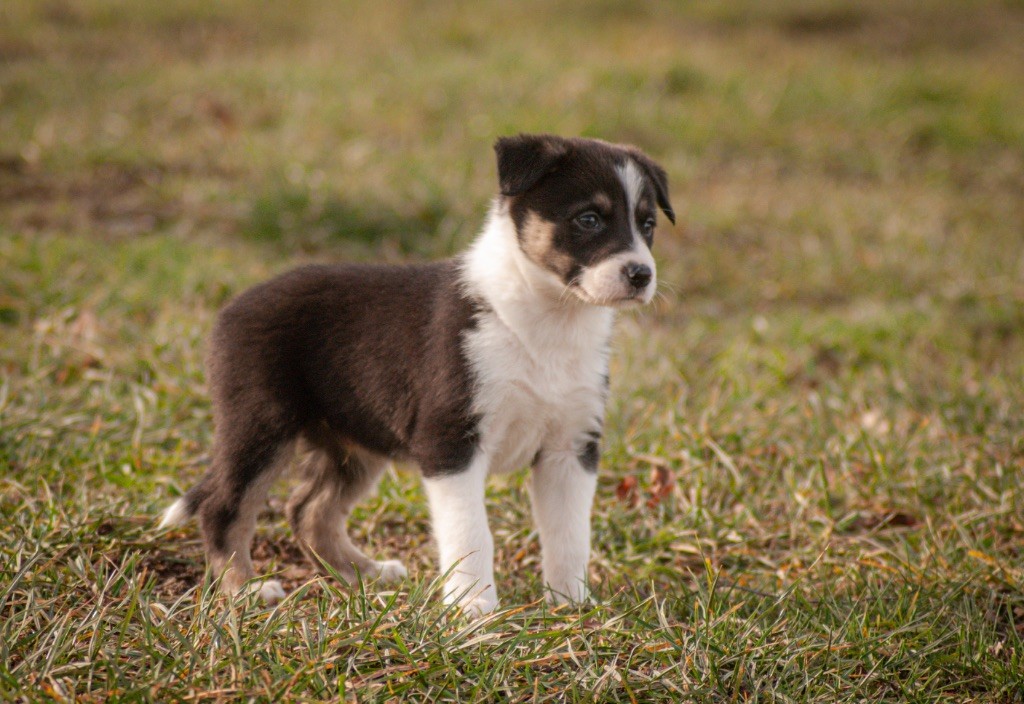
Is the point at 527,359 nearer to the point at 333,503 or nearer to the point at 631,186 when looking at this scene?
the point at 631,186

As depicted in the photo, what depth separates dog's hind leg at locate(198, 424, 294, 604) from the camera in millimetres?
3627

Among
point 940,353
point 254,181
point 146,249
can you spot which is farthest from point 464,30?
point 940,353

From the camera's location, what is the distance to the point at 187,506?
3730mm

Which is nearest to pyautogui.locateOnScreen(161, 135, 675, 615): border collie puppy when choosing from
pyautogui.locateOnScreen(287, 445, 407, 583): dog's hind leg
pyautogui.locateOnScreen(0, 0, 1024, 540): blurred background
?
pyautogui.locateOnScreen(287, 445, 407, 583): dog's hind leg

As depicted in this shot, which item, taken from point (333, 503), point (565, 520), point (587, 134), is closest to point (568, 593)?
point (565, 520)

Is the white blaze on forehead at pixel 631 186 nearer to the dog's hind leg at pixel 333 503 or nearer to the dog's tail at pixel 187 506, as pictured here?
the dog's hind leg at pixel 333 503

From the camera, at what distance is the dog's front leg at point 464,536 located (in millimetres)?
3389

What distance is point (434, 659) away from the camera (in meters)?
2.85

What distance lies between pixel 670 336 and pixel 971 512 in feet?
8.14

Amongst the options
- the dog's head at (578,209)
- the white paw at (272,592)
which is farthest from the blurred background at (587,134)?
the dog's head at (578,209)

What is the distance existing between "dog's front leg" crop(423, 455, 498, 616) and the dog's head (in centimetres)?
76

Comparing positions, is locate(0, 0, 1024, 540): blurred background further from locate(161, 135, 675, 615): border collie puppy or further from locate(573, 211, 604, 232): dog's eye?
locate(573, 211, 604, 232): dog's eye

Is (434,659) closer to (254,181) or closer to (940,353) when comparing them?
(940,353)

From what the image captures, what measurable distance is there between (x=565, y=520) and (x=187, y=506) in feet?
4.44
